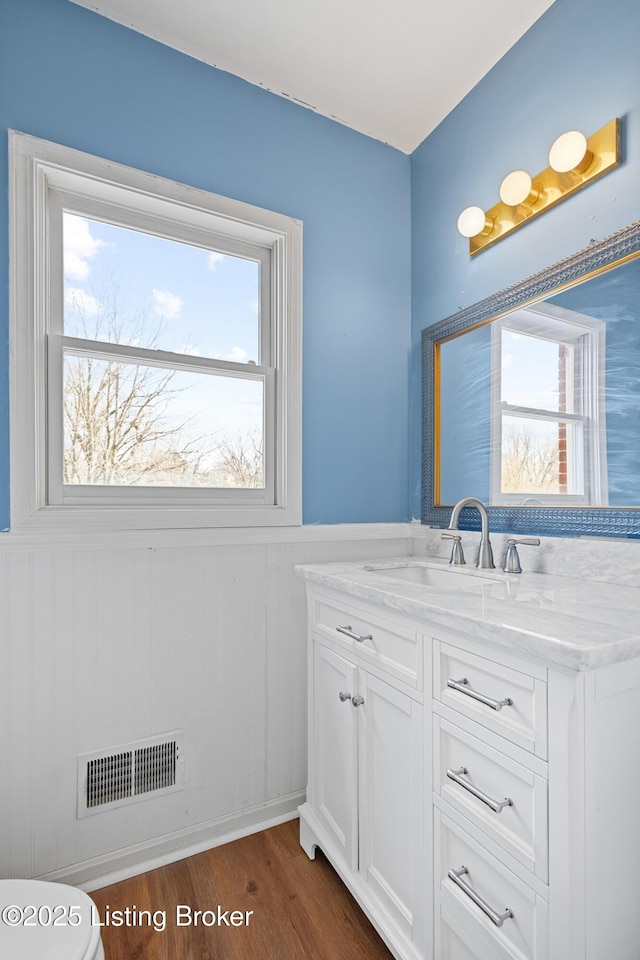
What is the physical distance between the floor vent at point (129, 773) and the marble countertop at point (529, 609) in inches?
27.5

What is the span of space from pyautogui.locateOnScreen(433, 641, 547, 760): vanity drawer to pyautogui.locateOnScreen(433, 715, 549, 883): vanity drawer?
0.03 metres

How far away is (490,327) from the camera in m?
1.67

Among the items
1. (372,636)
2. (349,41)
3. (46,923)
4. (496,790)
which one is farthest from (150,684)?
(349,41)

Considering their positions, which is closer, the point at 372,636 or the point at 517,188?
the point at 372,636

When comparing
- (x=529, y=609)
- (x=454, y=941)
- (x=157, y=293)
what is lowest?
(x=454, y=941)

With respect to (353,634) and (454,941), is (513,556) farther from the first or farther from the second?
(454,941)

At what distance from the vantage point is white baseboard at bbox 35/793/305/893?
1429mm

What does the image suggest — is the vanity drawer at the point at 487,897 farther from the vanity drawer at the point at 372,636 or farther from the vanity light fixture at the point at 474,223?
the vanity light fixture at the point at 474,223

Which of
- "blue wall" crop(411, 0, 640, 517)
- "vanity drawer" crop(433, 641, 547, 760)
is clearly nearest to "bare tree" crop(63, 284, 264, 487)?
"blue wall" crop(411, 0, 640, 517)

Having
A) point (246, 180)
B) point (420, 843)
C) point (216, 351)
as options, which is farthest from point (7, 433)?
point (420, 843)

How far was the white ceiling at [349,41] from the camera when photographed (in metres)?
1.49

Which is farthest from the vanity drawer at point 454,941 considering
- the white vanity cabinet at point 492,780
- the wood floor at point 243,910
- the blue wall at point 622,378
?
the blue wall at point 622,378

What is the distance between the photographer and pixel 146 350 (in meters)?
1.62

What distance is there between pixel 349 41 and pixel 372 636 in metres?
1.82
